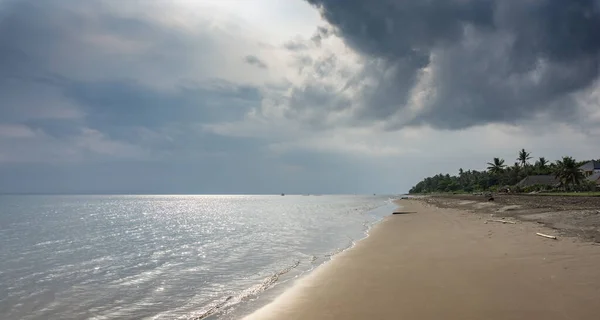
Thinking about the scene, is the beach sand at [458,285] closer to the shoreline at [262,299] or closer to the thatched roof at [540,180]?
the shoreline at [262,299]

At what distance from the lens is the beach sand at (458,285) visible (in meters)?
7.93

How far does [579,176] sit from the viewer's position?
279 ft

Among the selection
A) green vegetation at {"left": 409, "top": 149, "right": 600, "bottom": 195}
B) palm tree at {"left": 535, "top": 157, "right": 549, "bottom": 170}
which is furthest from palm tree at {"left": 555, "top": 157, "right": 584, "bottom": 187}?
palm tree at {"left": 535, "top": 157, "right": 549, "bottom": 170}

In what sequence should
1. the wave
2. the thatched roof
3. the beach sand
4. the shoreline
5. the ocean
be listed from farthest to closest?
1. the thatched roof
2. the ocean
3. the wave
4. the shoreline
5. the beach sand

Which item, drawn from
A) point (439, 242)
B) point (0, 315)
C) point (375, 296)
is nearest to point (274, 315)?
point (375, 296)

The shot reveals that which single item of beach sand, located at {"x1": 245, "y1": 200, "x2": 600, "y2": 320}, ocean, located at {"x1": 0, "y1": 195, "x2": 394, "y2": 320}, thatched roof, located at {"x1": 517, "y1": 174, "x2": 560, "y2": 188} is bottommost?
ocean, located at {"x1": 0, "y1": 195, "x2": 394, "y2": 320}

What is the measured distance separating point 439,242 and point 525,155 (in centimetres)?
13625

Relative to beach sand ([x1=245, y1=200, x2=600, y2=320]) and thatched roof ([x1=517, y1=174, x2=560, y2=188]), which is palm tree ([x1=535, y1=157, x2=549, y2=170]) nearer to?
thatched roof ([x1=517, y1=174, x2=560, y2=188])

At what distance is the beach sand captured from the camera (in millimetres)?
7926

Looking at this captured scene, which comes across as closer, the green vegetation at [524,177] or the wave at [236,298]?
the wave at [236,298]

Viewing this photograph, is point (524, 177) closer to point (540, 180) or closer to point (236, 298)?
point (540, 180)

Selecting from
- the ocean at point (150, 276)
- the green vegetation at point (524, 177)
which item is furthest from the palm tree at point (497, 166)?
the ocean at point (150, 276)

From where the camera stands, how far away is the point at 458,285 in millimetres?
10086

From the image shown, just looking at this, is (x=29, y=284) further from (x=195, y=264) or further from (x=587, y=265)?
(x=587, y=265)
